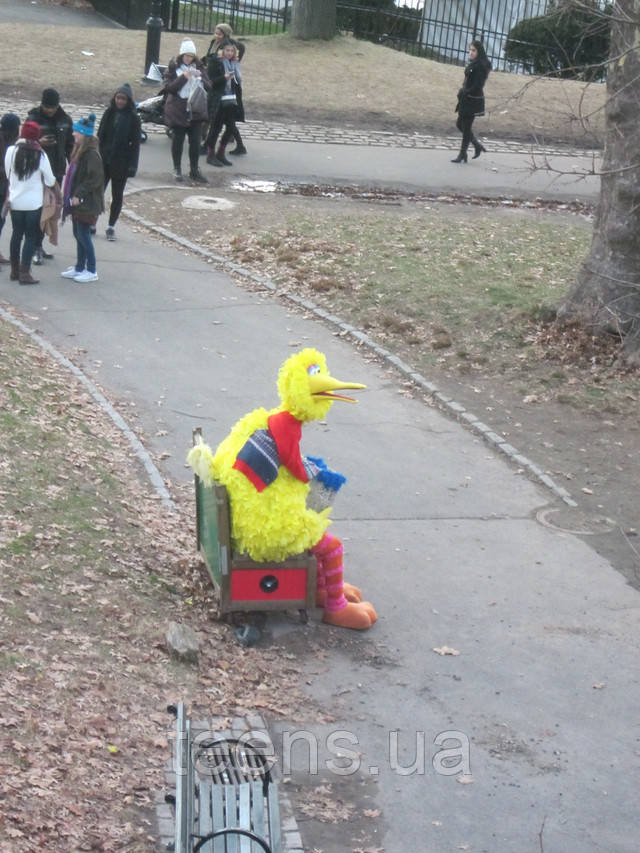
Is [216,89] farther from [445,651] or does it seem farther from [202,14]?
[202,14]

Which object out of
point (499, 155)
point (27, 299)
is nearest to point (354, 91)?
point (499, 155)

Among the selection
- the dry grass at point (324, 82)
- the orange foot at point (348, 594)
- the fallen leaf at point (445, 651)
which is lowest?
the fallen leaf at point (445, 651)

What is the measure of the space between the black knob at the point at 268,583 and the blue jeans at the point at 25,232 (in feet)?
22.7

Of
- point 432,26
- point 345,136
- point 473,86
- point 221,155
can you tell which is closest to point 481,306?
point 221,155

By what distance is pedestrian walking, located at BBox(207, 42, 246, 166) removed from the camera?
61.0 ft

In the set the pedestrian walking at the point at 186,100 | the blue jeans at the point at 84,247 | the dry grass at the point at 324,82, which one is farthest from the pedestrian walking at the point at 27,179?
the dry grass at the point at 324,82

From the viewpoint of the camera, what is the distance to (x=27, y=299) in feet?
42.3

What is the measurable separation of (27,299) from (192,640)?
278 inches

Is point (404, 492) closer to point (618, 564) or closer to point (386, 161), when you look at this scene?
point (618, 564)

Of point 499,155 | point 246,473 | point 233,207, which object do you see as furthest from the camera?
point 499,155

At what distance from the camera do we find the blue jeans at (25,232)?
41.6 ft

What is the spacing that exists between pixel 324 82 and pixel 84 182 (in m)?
14.3

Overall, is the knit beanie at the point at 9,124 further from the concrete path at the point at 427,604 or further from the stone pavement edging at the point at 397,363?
the stone pavement edging at the point at 397,363

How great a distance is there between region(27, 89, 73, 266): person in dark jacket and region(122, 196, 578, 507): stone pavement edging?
2.08m
